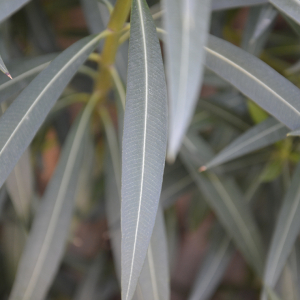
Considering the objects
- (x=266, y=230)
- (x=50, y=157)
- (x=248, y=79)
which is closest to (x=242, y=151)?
(x=248, y=79)

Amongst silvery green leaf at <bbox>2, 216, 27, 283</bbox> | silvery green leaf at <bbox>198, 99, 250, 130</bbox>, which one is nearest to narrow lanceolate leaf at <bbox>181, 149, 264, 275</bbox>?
silvery green leaf at <bbox>198, 99, 250, 130</bbox>

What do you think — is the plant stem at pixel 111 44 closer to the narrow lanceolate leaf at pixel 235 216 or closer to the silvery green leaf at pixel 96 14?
the silvery green leaf at pixel 96 14

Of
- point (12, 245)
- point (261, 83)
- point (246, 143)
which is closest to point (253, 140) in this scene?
point (246, 143)

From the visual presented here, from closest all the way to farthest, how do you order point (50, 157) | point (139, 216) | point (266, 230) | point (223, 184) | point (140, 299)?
point (139, 216)
point (140, 299)
point (223, 184)
point (266, 230)
point (50, 157)

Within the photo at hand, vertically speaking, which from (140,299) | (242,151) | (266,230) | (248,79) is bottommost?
(266,230)

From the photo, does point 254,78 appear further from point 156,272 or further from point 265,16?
point 156,272

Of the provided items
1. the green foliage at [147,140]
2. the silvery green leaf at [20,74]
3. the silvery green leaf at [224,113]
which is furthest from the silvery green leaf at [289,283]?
the silvery green leaf at [20,74]

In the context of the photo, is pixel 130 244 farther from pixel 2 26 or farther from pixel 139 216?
pixel 2 26
